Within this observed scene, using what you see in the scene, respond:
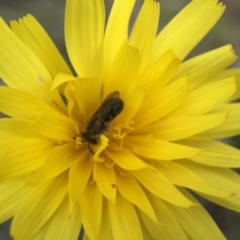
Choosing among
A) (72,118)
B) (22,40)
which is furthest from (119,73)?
(22,40)

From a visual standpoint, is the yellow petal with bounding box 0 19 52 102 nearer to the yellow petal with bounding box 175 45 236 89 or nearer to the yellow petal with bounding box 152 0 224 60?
the yellow petal with bounding box 152 0 224 60

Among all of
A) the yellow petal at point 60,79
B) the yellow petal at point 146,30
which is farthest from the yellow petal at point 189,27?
the yellow petal at point 60,79

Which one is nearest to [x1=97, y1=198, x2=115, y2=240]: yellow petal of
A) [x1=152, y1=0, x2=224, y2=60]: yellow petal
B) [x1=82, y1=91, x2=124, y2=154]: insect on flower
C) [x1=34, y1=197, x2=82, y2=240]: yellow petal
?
[x1=34, y1=197, x2=82, y2=240]: yellow petal

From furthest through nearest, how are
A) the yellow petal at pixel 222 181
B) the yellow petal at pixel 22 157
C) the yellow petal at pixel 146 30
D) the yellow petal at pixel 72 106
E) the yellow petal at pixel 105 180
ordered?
the yellow petal at pixel 222 181 → the yellow petal at pixel 146 30 → the yellow petal at pixel 72 106 → the yellow petal at pixel 105 180 → the yellow petal at pixel 22 157

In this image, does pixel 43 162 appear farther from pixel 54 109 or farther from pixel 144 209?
pixel 144 209

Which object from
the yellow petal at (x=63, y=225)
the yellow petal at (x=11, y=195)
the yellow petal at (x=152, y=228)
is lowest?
the yellow petal at (x=152, y=228)

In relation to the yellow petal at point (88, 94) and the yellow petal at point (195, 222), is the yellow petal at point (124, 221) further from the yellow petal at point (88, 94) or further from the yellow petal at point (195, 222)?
the yellow petal at point (88, 94)
